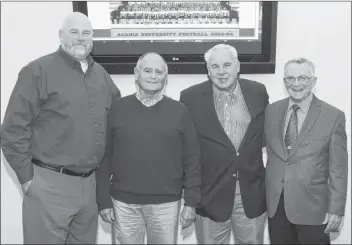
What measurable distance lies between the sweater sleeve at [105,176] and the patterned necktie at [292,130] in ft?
3.44

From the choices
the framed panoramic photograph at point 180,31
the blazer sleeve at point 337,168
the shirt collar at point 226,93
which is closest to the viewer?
the blazer sleeve at point 337,168

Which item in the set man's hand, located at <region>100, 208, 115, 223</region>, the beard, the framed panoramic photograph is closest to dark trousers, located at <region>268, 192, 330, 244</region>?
man's hand, located at <region>100, 208, 115, 223</region>

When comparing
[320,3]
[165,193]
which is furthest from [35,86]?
[320,3]

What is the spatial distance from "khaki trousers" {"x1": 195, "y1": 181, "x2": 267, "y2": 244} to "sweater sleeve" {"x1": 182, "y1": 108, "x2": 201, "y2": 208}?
0.80 ft

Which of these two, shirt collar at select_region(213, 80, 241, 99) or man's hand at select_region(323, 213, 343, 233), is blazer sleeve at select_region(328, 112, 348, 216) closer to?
man's hand at select_region(323, 213, 343, 233)

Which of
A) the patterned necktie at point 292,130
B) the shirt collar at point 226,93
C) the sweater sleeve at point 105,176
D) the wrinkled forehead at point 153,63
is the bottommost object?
the sweater sleeve at point 105,176

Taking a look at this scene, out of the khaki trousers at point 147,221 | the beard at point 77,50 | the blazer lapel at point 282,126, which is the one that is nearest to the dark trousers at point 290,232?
the blazer lapel at point 282,126

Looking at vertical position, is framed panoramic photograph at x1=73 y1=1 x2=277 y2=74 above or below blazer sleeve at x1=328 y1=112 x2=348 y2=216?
above

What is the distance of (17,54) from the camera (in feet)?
10.1

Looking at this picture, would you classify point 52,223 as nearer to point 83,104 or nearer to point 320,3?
point 83,104

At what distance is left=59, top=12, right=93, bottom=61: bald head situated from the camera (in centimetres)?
227

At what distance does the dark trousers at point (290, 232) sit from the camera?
2.34m

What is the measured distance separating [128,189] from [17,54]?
59.6 inches

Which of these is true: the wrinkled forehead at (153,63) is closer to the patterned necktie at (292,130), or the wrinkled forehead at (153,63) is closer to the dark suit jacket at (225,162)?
the dark suit jacket at (225,162)
